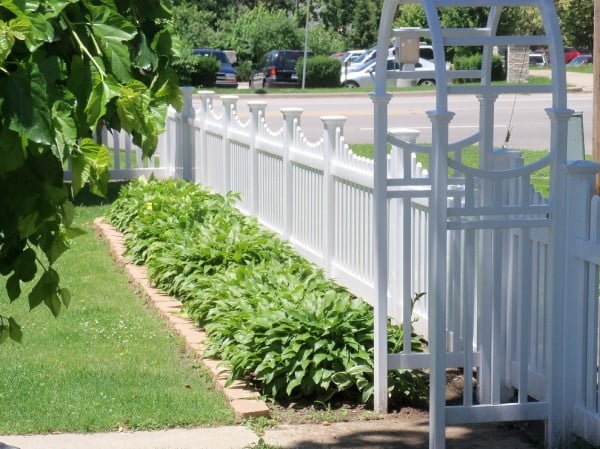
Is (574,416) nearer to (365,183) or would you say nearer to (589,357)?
(589,357)

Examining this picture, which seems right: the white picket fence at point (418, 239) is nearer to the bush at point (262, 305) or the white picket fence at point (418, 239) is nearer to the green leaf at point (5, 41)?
the bush at point (262, 305)

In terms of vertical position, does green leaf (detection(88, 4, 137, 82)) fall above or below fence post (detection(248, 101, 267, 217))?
above

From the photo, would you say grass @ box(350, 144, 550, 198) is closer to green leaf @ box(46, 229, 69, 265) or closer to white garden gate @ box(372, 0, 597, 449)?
white garden gate @ box(372, 0, 597, 449)

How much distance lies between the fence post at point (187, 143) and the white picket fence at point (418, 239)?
6.01 feet

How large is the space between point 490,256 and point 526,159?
1118cm

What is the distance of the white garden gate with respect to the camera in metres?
5.13

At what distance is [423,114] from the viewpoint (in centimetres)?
2673

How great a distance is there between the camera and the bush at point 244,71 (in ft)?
158

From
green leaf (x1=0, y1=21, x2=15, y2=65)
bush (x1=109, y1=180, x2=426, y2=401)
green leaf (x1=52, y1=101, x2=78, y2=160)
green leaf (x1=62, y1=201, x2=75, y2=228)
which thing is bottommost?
bush (x1=109, y1=180, x2=426, y2=401)

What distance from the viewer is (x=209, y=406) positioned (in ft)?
19.4

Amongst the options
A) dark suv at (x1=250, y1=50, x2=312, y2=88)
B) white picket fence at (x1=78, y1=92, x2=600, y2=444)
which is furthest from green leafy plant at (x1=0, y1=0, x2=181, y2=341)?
dark suv at (x1=250, y1=50, x2=312, y2=88)

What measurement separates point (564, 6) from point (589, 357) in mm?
47595

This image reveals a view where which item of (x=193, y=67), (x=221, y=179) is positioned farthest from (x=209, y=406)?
(x=193, y=67)

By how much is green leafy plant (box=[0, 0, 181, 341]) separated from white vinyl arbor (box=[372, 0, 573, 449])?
Answer: 2149mm
